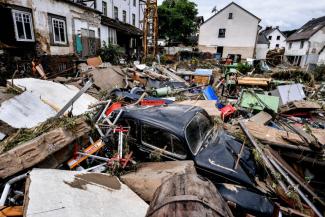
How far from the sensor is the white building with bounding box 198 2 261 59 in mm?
28688

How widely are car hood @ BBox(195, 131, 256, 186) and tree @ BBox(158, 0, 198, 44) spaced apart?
33.2m

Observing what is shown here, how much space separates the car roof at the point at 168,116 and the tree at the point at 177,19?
32405 mm

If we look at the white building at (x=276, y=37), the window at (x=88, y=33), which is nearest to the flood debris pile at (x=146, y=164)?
the window at (x=88, y=33)

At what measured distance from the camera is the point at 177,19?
33.2 m

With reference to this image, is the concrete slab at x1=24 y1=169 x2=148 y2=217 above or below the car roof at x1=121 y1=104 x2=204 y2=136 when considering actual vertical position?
below

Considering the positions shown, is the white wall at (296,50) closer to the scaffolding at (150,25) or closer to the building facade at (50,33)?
the scaffolding at (150,25)

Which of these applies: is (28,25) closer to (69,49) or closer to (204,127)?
(69,49)

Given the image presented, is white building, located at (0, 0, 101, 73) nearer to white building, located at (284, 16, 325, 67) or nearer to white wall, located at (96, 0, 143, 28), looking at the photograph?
white wall, located at (96, 0, 143, 28)

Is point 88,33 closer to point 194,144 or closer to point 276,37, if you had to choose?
point 194,144

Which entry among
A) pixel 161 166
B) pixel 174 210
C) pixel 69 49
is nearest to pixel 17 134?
pixel 161 166

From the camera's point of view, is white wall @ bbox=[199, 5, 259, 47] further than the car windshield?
Yes

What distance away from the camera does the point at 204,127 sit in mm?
4148

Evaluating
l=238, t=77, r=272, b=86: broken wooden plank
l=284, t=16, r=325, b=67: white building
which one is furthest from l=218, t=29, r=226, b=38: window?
l=238, t=77, r=272, b=86: broken wooden plank

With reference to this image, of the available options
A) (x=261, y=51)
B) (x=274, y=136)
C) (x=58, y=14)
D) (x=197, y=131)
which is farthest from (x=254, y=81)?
(x=261, y=51)
